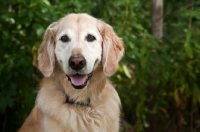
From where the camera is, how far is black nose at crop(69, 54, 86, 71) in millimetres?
4639

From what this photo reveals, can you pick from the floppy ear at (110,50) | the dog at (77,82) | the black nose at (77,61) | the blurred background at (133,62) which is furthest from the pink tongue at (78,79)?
the blurred background at (133,62)

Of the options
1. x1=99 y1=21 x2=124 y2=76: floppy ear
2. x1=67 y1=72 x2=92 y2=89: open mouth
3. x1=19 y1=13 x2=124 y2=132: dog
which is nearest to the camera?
x1=67 y1=72 x2=92 y2=89: open mouth

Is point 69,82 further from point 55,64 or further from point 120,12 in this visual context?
point 120,12

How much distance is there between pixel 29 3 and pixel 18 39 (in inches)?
25.4

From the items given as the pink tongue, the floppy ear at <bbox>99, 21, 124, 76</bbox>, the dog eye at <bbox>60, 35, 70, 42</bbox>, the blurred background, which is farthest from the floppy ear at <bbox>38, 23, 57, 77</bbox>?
the blurred background

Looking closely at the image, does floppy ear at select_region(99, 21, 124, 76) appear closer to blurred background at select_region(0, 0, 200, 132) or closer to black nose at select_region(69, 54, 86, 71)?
black nose at select_region(69, 54, 86, 71)

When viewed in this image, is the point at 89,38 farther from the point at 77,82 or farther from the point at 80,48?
the point at 77,82

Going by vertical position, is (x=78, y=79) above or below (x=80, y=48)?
below

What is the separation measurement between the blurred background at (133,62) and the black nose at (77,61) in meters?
1.19

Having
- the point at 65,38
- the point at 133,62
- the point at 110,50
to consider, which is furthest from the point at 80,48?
the point at 133,62

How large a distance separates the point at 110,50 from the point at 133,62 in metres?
1.37

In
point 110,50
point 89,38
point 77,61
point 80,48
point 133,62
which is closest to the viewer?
point 77,61

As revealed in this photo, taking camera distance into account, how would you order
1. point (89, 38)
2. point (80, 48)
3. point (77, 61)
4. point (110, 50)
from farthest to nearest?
point (110, 50), point (89, 38), point (80, 48), point (77, 61)

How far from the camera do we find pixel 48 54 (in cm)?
509
